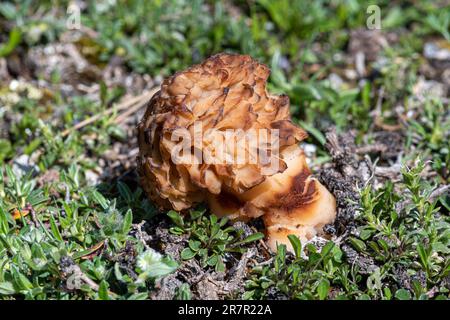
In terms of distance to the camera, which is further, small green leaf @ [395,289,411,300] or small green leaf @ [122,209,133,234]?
small green leaf @ [122,209,133,234]

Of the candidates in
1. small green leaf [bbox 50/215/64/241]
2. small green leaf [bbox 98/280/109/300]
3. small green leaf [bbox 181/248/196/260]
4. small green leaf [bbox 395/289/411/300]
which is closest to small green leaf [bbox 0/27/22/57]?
small green leaf [bbox 50/215/64/241]

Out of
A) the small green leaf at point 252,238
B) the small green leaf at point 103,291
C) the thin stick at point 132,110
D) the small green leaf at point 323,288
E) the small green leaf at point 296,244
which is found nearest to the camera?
the small green leaf at point 103,291

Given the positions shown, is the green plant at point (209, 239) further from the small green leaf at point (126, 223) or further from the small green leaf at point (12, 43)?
the small green leaf at point (12, 43)

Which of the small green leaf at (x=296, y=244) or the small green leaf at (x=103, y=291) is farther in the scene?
the small green leaf at (x=296, y=244)

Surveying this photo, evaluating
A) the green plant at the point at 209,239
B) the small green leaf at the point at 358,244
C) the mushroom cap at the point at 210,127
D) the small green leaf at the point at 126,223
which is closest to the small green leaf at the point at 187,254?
the green plant at the point at 209,239

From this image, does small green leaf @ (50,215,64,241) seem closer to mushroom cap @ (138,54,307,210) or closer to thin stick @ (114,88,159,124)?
mushroom cap @ (138,54,307,210)

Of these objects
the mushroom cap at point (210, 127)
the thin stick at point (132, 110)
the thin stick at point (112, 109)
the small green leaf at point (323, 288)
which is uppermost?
the mushroom cap at point (210, 127)

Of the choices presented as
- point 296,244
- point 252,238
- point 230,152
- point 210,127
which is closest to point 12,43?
point 210,127

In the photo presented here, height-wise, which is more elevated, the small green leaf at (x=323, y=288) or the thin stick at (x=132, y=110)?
the thin stick at (x=132, y=110)

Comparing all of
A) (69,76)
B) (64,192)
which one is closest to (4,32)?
(69,76)

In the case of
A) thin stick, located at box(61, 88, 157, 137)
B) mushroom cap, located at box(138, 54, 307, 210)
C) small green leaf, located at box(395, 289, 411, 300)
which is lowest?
small green leaf, located at box(395, 289, 411, 300)
